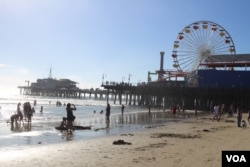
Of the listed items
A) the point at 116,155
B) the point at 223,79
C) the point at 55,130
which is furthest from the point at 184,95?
the point at 116,155

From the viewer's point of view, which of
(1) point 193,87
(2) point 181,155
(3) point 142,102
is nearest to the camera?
(2) point 181,155

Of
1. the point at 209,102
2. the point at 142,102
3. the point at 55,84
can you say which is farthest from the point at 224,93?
the point at 55,84

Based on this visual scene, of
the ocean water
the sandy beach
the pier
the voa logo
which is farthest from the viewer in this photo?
the pier

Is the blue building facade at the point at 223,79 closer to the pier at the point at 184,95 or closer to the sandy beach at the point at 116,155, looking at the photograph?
the pier at the point at 184,95

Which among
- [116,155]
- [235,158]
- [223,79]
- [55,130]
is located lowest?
[55,130]

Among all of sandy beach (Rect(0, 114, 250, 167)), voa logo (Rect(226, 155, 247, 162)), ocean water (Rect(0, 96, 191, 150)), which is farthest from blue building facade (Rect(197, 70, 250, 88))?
voa logo (Rect(226, 155, 247, 162))

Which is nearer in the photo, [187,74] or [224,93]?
[224,93]

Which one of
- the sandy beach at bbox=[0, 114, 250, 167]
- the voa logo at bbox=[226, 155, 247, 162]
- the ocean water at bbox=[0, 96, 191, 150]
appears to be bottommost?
the ocean water at bbox=[0, 96, 191, 150]

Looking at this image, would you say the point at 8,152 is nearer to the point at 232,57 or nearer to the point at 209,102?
the point at 209,102

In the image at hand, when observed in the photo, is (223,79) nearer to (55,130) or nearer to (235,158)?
(55,130)

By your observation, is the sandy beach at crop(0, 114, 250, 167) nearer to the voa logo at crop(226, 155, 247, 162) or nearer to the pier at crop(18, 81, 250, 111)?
the voa logo at crop(226, 155, 247, 162)

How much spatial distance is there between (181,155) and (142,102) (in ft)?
231

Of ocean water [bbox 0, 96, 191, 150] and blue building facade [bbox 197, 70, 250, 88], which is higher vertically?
blue building facade [bbox 197, 70, 250, 88]

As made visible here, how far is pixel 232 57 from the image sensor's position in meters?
64.6
